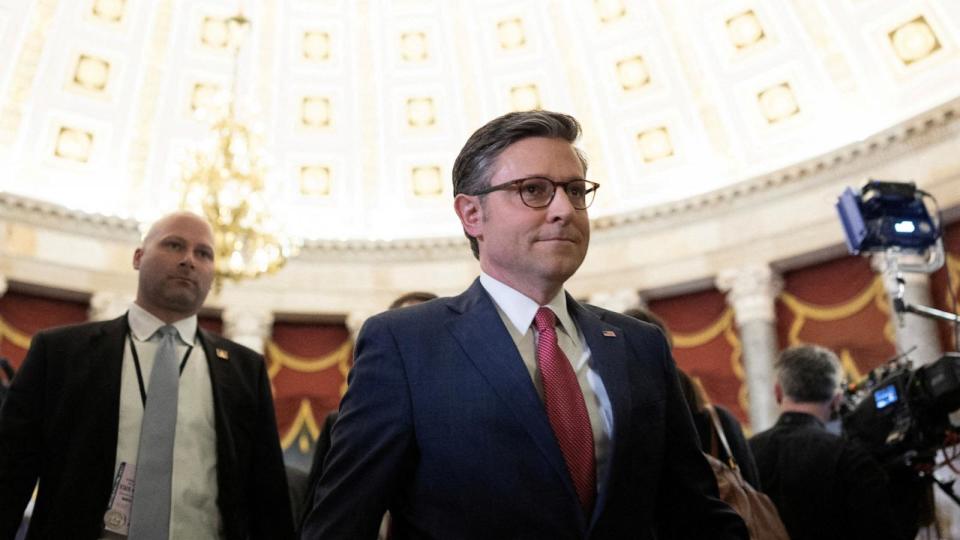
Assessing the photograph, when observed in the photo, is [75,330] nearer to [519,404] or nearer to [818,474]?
[519,404]

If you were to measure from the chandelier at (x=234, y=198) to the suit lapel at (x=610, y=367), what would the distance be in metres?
7.47

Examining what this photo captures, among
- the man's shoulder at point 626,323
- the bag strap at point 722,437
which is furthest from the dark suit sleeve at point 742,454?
the man's shoulder at point 626,323

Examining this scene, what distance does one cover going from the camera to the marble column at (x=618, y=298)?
13555 mm

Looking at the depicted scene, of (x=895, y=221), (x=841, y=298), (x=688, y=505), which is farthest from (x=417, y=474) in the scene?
(x=841, y=298)

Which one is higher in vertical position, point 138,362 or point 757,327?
point 757,327

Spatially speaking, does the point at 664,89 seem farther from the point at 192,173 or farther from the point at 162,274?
the point at 162,274

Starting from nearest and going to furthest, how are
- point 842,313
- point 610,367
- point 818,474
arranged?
point 610,367 < point 818,474 < point 842,313

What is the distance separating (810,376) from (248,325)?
11502mm

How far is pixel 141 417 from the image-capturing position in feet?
9.42

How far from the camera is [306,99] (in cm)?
1573

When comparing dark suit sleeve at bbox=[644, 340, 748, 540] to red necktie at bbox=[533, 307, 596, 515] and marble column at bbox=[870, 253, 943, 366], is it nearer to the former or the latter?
red necktie at bbox=[533, 307, 596, 515]

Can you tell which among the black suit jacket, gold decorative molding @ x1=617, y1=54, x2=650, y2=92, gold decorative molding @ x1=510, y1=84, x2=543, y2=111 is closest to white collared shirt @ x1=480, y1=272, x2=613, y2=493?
the black suit jacket

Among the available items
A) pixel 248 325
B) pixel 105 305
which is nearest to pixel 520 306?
pixel 248 325

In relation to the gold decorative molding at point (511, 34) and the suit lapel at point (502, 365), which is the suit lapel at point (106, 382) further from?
the gold decorative molding at point (511, 34)
